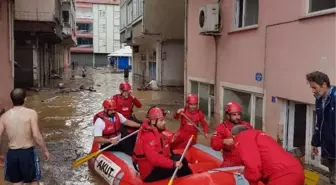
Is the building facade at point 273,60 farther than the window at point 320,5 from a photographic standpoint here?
Yes

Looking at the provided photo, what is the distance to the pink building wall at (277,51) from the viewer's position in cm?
730

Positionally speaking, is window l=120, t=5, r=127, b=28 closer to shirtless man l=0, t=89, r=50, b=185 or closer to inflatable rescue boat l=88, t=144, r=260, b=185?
inflatable rescue boat l=88, t=144, r=260, b=185

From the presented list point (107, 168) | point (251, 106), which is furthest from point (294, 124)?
point (107, 168)

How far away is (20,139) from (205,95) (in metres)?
9.08

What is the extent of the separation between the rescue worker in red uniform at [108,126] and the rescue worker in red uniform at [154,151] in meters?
1.88

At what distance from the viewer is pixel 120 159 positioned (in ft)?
23.8

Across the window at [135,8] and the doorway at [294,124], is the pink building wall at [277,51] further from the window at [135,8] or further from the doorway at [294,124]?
the window at [135,8]

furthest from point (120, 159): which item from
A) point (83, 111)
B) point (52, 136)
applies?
point (83, 111)

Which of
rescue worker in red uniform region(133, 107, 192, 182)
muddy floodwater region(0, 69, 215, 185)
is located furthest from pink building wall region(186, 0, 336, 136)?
rescue worker in red uniform region(133, 107, 192, 182)

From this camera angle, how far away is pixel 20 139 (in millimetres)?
5586

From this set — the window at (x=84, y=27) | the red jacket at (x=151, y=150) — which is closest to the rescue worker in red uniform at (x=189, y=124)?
the red jacket at (x=151, y=150)

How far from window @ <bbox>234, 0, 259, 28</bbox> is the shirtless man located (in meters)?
6.61

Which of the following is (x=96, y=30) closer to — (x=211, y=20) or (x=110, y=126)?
(x=211, y=20)

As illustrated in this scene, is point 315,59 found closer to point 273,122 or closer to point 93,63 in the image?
point 273,122
